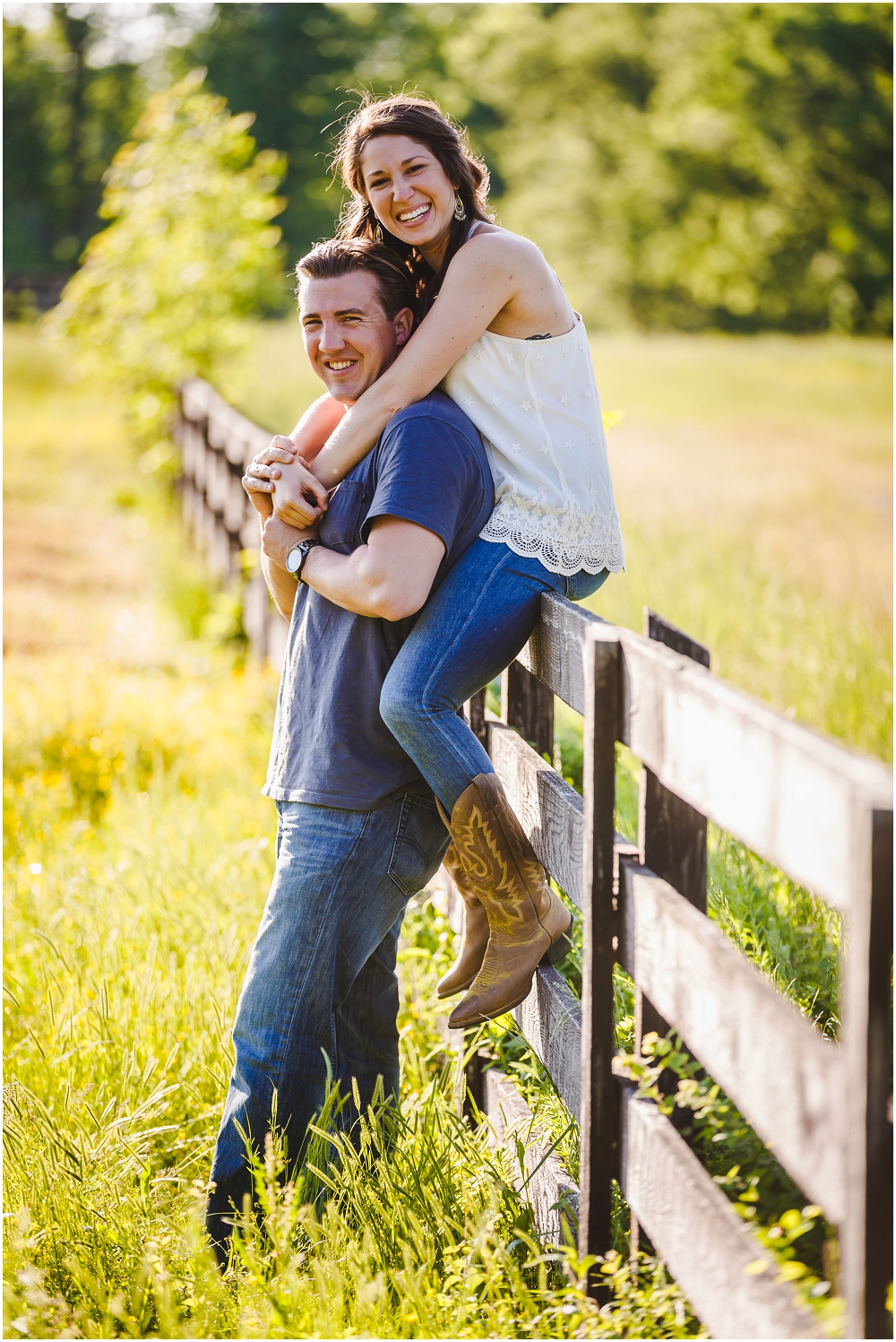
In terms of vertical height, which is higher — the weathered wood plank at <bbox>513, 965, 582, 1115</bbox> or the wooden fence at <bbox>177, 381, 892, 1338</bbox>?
the wooden fence at <bbox>177, 381, 892, 1338</bbox>

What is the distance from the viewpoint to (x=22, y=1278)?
196cm

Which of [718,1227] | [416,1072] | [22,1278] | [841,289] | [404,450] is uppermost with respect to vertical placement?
[841,289]

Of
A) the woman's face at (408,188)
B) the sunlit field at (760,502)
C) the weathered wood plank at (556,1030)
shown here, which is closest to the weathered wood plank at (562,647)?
the weathered wood plank at (556,1030)

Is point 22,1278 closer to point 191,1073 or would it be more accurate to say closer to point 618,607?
point 191,1073

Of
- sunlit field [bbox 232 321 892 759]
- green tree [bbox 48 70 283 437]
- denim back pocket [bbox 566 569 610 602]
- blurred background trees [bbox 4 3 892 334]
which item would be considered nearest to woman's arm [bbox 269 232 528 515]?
denim back pocket [bbox 566 569 610 602]

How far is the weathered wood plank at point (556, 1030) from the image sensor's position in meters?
2.27

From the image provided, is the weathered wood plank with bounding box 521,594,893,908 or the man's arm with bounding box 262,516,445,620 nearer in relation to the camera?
the weathered wood plank with bounding box 521,594,893,908

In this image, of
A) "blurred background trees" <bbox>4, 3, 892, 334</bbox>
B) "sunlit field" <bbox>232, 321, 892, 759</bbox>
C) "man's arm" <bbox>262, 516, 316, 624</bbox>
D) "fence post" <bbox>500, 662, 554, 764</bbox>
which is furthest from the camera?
"blurred background trees" <bbox>4, 3, 892, 334</bbox>

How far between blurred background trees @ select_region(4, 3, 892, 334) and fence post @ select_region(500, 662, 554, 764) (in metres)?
32.3

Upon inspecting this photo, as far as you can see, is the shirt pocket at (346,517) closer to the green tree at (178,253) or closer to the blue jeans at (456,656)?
the blue jeans at (456,656)

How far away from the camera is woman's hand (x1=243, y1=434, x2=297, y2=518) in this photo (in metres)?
2.61

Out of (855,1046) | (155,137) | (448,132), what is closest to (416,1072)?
(855,1046)

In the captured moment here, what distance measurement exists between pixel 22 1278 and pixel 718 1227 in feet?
3.87

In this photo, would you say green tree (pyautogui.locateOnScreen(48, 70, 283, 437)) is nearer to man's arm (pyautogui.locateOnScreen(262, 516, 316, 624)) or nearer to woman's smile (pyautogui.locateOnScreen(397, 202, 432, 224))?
woman's smile (pyautogui.locateOnScreen(397, 202, 432, 224))
